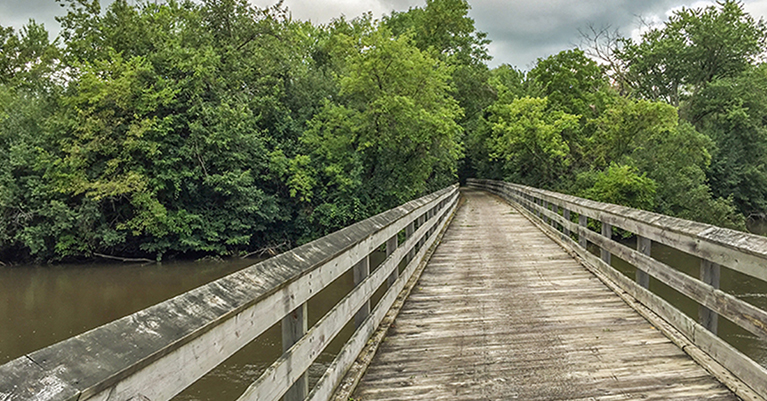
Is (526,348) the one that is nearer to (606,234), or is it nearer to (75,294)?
(606,234)

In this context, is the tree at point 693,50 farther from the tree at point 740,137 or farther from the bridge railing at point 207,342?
the bridge railing at point 207,342

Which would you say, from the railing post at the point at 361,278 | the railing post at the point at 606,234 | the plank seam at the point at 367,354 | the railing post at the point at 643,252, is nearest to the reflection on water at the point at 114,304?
the plank seam at the point at 367,354

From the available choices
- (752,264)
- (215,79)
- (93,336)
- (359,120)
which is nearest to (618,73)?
(359,120)

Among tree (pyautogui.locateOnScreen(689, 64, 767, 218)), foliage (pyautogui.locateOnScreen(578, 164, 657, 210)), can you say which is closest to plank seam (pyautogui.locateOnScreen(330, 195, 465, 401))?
foliage (pyautogui.locateOnScreen(578, 164, 657, 210))

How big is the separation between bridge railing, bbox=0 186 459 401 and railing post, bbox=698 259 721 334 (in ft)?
8.35

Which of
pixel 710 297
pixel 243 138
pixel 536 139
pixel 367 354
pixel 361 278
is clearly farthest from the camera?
pixel 536 139

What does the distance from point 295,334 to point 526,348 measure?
2.09m

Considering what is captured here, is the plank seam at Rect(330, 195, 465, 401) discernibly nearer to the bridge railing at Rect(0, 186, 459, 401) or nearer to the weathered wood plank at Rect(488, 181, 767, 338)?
the bridge railing at Rect(0, 186, 459, 401)

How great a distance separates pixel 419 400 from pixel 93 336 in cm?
215

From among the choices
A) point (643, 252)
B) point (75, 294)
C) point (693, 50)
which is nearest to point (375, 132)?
point (75, 294)

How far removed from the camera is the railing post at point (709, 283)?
3283mm

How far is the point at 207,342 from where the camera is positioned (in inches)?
60.8

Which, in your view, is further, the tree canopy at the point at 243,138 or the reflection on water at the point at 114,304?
the tree canopy at the point at 243,138

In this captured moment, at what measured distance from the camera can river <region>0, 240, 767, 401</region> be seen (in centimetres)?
910
